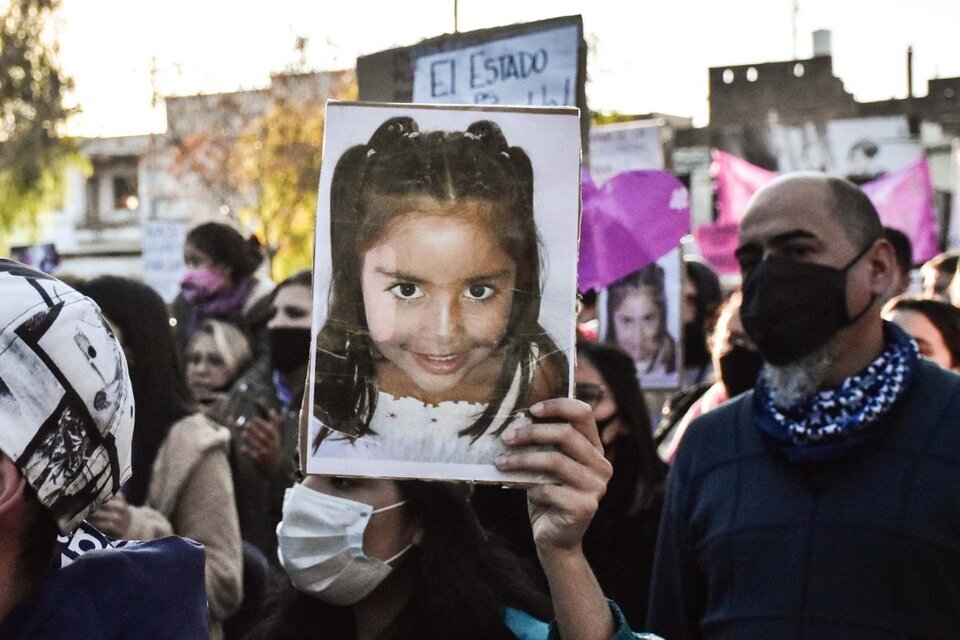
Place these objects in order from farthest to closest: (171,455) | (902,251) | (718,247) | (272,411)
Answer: (718,247) → (902,251) → (272,411) → (171,455)

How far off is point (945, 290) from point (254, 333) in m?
4.16

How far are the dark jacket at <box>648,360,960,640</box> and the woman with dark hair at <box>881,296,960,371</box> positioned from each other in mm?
2248

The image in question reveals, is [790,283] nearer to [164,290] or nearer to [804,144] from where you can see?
[164,290]

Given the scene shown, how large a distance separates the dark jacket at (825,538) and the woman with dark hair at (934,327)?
2248 mm

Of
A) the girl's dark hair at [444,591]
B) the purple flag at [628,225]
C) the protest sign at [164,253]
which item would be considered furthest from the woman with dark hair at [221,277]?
the protest sign at [164,253]

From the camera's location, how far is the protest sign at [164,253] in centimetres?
1333

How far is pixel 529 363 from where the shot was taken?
209 cm

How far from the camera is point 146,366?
3977mm

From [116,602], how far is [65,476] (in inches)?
6.8

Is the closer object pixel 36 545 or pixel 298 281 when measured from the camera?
pixel 36 545

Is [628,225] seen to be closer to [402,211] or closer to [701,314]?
[701,314]

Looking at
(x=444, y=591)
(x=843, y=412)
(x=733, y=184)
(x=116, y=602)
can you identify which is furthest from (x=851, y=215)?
(x=733, y=184)

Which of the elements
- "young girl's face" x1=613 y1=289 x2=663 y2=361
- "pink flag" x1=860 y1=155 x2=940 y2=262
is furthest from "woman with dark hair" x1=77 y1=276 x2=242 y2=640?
"pink flag" x1=860 y1=155 x2=940 y2=262

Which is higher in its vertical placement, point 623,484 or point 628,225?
point 628,225
